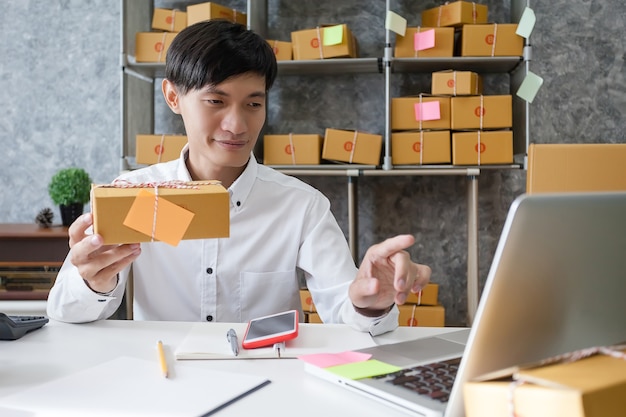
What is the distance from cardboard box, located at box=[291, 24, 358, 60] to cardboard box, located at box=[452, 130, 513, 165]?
602 millimetres

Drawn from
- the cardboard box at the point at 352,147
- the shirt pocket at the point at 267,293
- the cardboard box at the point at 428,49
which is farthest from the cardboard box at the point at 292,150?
the shirt pocket at the point at 267,293

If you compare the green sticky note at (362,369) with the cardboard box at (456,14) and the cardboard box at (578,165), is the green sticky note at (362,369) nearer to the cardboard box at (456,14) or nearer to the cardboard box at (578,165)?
the cardboard box at (578,165)

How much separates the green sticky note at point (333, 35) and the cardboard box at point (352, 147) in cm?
37

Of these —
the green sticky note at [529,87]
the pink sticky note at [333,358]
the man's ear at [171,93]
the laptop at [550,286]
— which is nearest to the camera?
the laptop at [550,286]

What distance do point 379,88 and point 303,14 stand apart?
521 millimetres

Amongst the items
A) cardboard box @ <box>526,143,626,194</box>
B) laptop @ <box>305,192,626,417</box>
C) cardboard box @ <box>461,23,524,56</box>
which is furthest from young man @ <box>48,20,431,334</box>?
cardboard box @ <box>461,23,524,56</box>

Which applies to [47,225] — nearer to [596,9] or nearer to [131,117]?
[131,117]

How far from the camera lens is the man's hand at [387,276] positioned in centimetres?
91

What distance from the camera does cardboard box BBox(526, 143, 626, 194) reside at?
1.38m

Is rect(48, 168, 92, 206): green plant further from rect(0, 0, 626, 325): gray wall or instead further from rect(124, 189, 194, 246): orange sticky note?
rect(124, 189, 194, 246): orange sticky note

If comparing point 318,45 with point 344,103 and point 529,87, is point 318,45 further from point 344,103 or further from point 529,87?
point 529,87

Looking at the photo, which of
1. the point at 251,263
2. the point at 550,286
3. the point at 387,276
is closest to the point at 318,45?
the point at 251,263

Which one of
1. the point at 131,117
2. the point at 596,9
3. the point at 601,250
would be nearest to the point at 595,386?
the point at 601,250

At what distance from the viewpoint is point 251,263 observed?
1.47 meters
